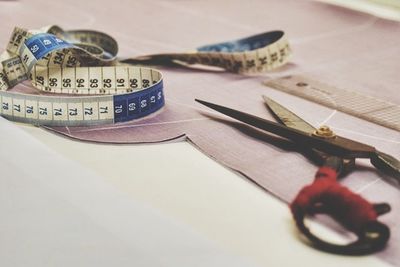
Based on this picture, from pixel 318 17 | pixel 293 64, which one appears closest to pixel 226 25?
pixel 318 17

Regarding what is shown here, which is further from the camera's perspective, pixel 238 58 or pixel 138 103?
pixel 238 58

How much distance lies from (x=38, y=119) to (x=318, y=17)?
3.13 feet

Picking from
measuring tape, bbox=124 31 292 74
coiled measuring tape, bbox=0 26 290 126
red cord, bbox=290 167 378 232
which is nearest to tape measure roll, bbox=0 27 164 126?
coiled measuring tape, bbox=0 26 290 126

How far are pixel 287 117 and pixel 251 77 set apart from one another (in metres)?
0.29

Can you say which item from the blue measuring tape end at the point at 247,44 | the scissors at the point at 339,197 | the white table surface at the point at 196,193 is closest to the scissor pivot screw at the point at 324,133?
the scissors at the point at 339,197

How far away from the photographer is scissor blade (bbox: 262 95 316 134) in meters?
0.90

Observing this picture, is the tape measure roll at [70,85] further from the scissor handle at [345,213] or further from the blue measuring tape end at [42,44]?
the scissor handle at [345,213]

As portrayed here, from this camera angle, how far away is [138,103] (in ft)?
3.27

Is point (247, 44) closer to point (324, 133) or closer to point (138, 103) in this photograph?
point (138, 103)

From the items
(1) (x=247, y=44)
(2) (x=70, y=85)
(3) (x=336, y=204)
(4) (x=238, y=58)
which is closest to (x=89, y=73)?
(2) (x=70, y=85)

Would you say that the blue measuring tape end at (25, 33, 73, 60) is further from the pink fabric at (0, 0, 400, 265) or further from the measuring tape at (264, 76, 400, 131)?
the measuring tape at (264, 76, 400, 131)

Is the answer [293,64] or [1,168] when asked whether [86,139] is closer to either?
[1,168]

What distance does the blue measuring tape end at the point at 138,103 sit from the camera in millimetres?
974

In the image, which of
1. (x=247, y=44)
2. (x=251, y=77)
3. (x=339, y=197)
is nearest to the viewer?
(x=339, y=197)
